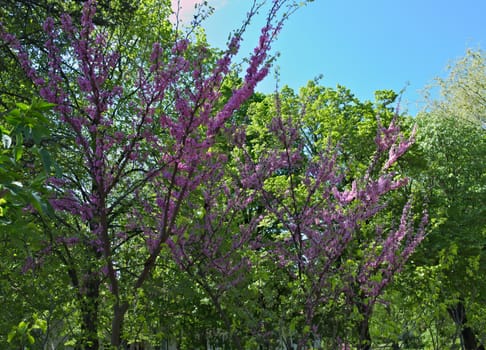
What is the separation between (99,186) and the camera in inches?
205

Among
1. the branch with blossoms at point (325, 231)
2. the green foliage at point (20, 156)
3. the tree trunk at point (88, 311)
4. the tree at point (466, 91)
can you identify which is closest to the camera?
the green foliage at point (20, 156)

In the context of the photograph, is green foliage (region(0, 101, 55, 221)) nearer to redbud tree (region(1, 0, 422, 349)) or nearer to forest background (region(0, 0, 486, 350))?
forest background (region(0, 0, 486, 350))

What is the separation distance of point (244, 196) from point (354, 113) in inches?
544

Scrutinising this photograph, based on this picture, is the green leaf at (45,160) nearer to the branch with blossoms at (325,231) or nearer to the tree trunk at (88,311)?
the branch with blossoms at (325,231)

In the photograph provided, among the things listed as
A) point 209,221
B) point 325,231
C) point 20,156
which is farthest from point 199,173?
point 20,156

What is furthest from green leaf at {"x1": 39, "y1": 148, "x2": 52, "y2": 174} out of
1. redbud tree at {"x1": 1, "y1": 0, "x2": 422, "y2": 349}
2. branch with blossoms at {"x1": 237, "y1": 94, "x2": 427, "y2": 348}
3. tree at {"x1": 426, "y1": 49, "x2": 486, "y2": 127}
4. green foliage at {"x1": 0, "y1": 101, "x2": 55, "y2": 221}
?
tree at {"x1": 426, "y1": 49, "x2": 486, "y2": 127}

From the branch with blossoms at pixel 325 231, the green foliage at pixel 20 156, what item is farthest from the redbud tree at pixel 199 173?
the green foliage at pixel 20 156

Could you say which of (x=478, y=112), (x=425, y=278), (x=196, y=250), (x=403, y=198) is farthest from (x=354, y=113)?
(x=196, y=250)

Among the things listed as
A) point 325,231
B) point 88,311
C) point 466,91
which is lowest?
point 88,311

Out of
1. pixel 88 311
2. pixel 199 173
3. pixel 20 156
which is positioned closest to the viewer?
pixel 20 156

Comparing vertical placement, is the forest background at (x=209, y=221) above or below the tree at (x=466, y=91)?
below

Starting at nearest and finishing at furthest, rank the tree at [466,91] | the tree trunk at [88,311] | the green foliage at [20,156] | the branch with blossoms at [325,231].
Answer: the green foliage at [20,156], the branch with blossoms at [325,231], the tree trunk at [88,311], the tree at [466,91]

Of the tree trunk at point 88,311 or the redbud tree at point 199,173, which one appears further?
the tree trunk at point 88,311

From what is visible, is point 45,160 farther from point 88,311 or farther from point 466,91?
point 466,91
